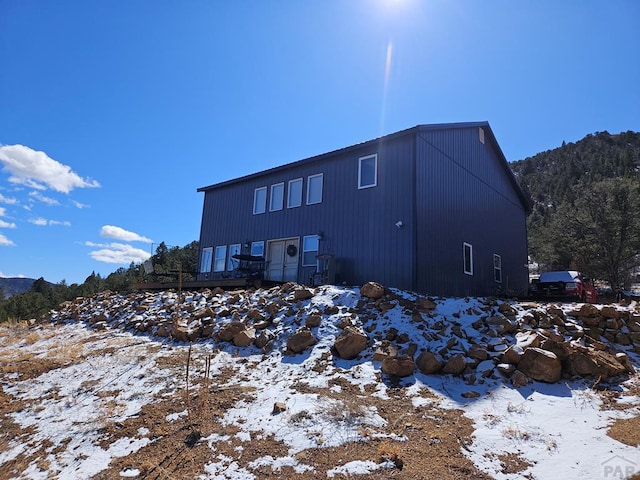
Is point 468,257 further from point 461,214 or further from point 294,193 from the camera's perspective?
point 294,193

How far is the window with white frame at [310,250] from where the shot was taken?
13344mm

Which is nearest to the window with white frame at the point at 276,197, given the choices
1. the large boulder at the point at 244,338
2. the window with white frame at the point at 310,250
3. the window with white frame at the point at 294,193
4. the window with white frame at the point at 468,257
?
the window with white frame at the point at 294,193

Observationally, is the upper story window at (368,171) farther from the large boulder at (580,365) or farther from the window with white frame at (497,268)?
the large boulder at (580,365)

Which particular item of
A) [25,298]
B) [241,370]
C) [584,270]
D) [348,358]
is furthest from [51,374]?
[25,298]

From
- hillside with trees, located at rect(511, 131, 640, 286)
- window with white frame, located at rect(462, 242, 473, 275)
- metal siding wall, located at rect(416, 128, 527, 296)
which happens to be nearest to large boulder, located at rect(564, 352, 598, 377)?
metal siding wall, located at rect(416, 128, 527, 296)

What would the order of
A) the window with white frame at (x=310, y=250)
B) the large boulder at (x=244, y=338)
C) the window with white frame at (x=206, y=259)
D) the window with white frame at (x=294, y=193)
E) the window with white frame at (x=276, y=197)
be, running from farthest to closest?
the window with white frame at (x=206, y=259), the window with white frame at (x=276, y=197), the window with white frame at (x=294, y=193), the window with white frame at (x=310, y=250), the large boulder at (x=244, y=338)

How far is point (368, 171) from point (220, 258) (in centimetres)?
806

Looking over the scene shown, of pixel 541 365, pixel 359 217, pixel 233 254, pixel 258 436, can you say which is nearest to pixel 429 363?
pixel 541 365

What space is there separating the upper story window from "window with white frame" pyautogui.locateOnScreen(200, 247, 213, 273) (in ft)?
27.3

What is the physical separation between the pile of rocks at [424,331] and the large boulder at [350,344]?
2cm

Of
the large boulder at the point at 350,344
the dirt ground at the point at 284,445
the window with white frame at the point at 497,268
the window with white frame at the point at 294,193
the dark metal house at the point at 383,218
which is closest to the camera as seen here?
the dirt ground at the point at 284,445

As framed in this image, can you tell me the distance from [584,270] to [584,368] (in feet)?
78.9

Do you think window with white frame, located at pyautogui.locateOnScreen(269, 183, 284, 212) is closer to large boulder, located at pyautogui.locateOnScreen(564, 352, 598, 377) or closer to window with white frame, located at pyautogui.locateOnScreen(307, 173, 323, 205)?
window with white frame, located at pyautogui.locateOnScreen(307, 173, 323, 205)

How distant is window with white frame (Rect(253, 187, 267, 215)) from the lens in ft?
51.0
